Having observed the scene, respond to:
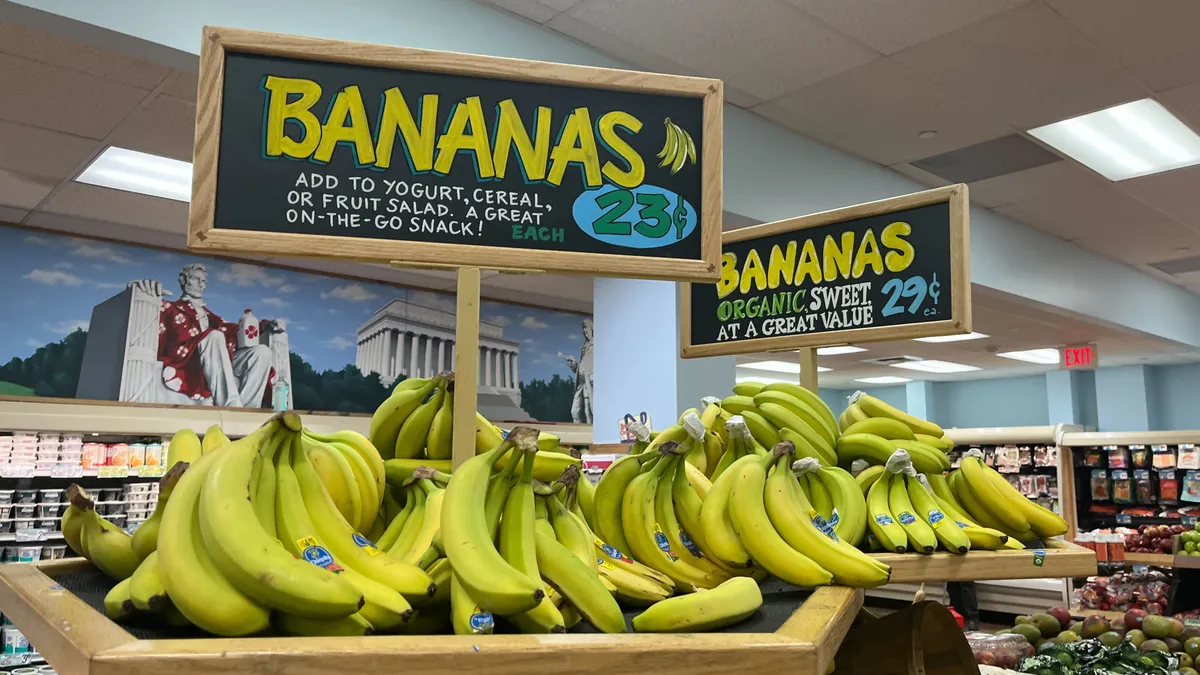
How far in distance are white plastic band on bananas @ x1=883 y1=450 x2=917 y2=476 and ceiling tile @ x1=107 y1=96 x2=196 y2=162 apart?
323 centimetres

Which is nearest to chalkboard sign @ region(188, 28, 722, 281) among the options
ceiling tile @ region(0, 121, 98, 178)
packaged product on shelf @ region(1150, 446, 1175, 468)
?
ceiling tile @ region(0, 121, 98, 178)

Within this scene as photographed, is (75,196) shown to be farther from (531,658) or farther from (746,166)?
(531,658)

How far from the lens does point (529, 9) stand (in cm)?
335

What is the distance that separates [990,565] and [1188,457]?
566 centimetres

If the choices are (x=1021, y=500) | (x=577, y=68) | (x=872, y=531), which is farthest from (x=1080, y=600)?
(x=577, y=68)

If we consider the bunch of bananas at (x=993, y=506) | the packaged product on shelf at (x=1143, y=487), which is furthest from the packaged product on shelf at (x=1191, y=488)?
the bunch of bananas at (x=993, y=506)

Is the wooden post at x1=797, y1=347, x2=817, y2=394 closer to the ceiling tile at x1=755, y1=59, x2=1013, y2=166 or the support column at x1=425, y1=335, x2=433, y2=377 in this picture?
the ceiling tile at x1=755, y1=59, x2=1013, y2=166

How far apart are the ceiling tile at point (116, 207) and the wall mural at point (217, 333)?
0.36 meters

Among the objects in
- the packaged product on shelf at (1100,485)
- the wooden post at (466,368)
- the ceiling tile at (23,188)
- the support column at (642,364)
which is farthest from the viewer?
the packaged product on shelf at (1100,485)

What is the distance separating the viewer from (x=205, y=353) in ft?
18.7

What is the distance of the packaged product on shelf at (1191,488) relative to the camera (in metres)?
5.97

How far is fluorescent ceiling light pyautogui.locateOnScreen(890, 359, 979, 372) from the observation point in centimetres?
1164

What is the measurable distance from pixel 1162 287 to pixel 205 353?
8947mm

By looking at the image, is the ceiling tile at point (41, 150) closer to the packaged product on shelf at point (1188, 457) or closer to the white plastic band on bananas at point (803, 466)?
the white plastic band on bananas at point (803, 466)
